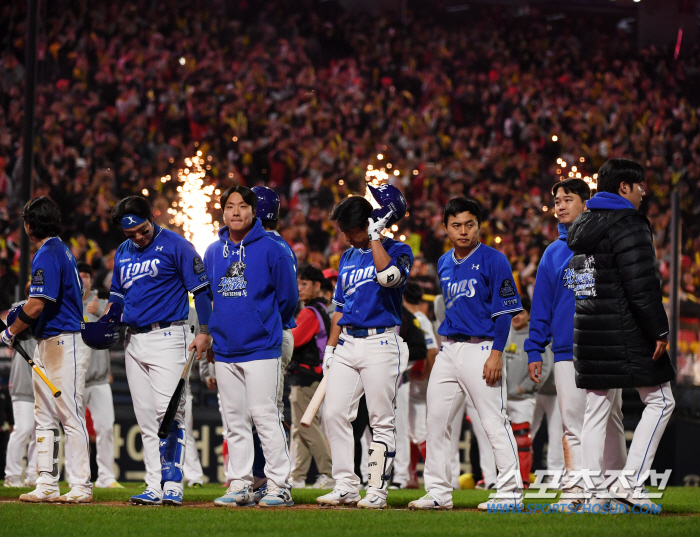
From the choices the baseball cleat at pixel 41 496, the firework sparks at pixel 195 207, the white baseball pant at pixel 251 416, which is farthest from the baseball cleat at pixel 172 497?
the firework sparks at pixel 195 207

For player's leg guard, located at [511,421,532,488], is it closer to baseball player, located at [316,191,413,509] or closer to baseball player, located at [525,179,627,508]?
baseball player, located at [525,179,627,508]

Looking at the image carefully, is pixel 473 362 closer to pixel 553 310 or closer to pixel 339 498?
pixel 553 310

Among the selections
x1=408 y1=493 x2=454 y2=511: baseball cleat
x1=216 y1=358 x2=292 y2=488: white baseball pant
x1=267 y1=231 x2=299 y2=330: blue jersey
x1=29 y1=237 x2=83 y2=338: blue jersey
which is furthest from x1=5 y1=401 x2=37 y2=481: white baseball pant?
x1=408 y1=493 x2=454 y2=511: baseball cleat

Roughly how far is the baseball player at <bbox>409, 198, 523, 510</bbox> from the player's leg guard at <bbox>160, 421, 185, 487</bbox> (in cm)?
163

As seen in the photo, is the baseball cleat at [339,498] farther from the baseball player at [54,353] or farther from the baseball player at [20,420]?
the baseball player at [20,420]

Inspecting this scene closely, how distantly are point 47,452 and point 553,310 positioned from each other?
3.78 m

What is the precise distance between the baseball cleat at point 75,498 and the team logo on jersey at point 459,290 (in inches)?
114

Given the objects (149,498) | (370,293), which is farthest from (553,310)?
(149,498)

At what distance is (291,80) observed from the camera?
22.2m

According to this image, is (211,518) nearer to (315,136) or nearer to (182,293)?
(182,293)

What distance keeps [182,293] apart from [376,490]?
194 centimetres

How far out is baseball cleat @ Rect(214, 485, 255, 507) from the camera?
20.0 ft

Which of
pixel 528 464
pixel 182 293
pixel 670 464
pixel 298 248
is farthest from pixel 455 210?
pixel 298 248

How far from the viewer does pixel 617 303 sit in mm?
5488
